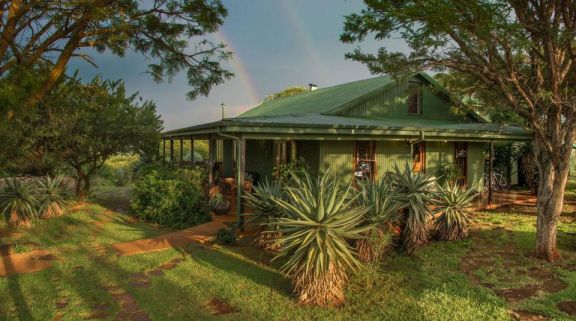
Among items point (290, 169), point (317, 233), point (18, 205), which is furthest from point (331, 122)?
point (18, 205)

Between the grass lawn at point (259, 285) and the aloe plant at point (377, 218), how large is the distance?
0.38 meters

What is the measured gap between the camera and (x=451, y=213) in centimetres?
843

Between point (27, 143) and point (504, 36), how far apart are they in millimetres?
12730

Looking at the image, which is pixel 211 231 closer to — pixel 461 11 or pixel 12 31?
pixel 12 31

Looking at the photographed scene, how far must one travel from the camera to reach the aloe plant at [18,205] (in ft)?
32.4

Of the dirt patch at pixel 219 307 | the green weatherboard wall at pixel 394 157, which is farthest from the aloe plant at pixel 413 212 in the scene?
the dirt patch at pixel 219 307

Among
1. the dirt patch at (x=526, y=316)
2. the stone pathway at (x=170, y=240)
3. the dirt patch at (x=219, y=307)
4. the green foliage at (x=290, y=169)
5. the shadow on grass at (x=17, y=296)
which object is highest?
the green foliage at (x=290, y=169)

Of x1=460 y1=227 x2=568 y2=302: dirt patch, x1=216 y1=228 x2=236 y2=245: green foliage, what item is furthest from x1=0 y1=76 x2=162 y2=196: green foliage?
x1=460 y1=227 x2=568 y2=302: dirt patch

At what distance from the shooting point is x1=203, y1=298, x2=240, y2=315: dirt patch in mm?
5082

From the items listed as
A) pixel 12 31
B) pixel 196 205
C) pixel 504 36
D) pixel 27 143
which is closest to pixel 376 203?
pixel 504 36

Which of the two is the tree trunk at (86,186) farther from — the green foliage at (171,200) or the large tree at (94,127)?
the green foliage at (171,200)

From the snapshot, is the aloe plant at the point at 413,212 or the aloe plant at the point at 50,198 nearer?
the aloe plant at the point at 413,212

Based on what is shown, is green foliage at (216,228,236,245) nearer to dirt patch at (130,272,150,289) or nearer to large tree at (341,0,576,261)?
dirt patch at (130,272,150,289)

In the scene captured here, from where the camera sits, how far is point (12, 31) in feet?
23.6
